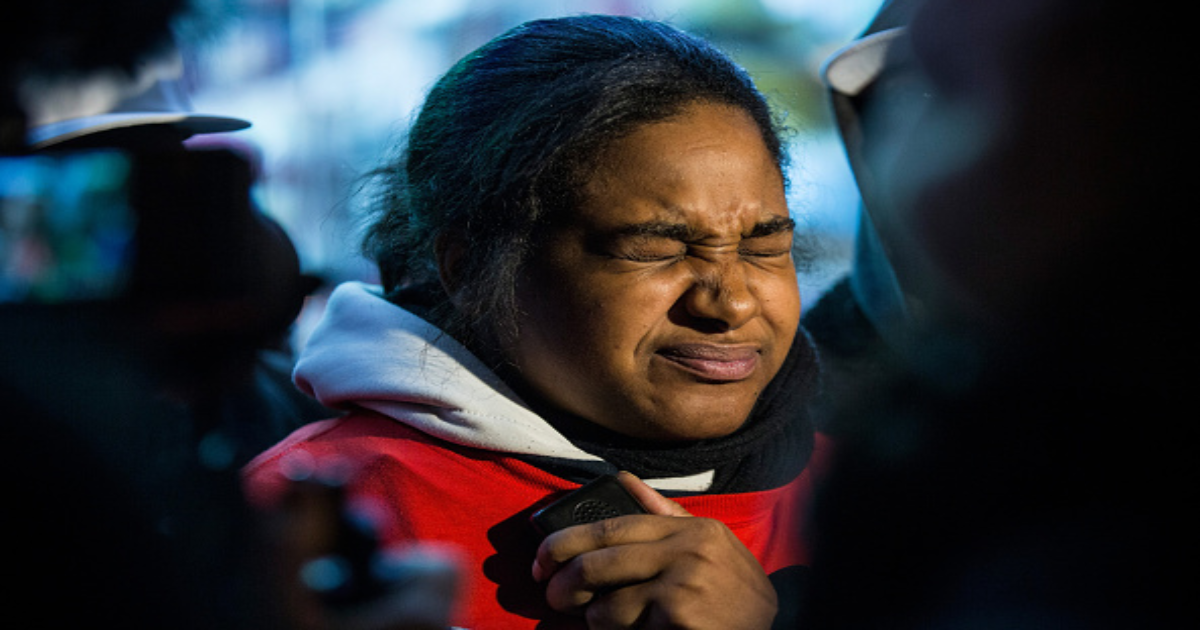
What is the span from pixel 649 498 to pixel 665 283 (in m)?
0.32

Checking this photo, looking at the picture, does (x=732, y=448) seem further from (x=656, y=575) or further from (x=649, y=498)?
(x=656, y=575)

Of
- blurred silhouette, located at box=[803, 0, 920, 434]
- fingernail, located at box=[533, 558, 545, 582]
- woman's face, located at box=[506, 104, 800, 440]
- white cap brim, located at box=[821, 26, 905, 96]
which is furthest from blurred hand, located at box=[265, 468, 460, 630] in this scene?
white cap brim, located at box=[821, 26, 905, 96]

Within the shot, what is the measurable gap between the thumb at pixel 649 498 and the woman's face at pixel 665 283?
0.10 m

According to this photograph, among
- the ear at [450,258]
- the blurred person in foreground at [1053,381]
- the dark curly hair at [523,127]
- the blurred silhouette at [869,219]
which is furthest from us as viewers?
the blurred silhouette at [869,219]

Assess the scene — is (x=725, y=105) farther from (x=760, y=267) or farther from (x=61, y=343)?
(x=61, y=343)

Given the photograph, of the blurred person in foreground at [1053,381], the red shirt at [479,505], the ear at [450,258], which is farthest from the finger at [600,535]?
the ear at [450,258]

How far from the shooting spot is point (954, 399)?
1.21 m

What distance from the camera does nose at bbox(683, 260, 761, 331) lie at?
1313 millimetres

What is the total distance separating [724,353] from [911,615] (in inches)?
19.0

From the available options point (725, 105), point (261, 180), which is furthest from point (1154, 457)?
point (261, 180)

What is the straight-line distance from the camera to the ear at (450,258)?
155 centimetres

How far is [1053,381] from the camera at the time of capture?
1005 mm

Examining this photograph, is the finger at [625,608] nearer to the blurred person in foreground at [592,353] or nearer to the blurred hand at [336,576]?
the blurred person in foreground at [592,353]

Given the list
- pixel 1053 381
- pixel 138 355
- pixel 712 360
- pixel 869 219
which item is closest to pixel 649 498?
pixel 712 360
